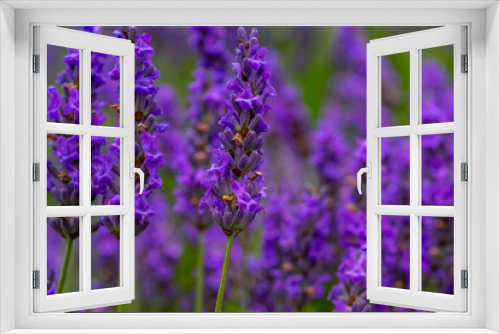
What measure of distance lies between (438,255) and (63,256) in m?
2.30

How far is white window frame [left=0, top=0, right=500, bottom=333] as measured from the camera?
7.46ft

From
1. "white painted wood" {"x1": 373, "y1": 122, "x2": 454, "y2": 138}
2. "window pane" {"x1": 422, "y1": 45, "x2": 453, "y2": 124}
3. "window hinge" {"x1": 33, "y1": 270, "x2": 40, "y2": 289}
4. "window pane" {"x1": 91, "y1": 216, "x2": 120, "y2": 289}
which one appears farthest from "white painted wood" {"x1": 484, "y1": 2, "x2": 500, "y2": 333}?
"window pane" {"x1": 91, "y1": 216, "x2": 120, "y2": 289}

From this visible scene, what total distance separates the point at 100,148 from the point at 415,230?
1226 mm

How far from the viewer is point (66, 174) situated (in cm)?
239

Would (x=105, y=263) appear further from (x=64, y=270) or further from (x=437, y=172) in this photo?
(x=437, y=172)

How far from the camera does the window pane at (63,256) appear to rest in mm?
2328

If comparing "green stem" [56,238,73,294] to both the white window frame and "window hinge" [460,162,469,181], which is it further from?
"window hinge" [460,162,469,181]

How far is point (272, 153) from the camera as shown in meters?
4.29

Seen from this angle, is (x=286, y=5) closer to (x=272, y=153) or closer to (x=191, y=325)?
(x=191, y=325)

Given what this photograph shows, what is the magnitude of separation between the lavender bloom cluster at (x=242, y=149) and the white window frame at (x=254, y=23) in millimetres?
202

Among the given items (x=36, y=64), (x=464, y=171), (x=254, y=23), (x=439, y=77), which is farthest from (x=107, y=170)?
(x=439, y=77)

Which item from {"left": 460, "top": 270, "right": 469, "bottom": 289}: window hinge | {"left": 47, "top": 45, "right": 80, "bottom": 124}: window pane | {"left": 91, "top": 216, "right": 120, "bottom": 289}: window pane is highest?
{"left": 47, "top": 45, "right": 80, "bottom": 124}: window pane

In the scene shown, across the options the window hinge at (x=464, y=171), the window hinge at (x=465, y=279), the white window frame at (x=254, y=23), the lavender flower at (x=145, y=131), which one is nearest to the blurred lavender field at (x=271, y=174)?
the lavender flower at (x=145, y=131)

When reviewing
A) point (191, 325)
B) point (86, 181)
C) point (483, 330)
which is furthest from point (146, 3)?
point (483, 330)
